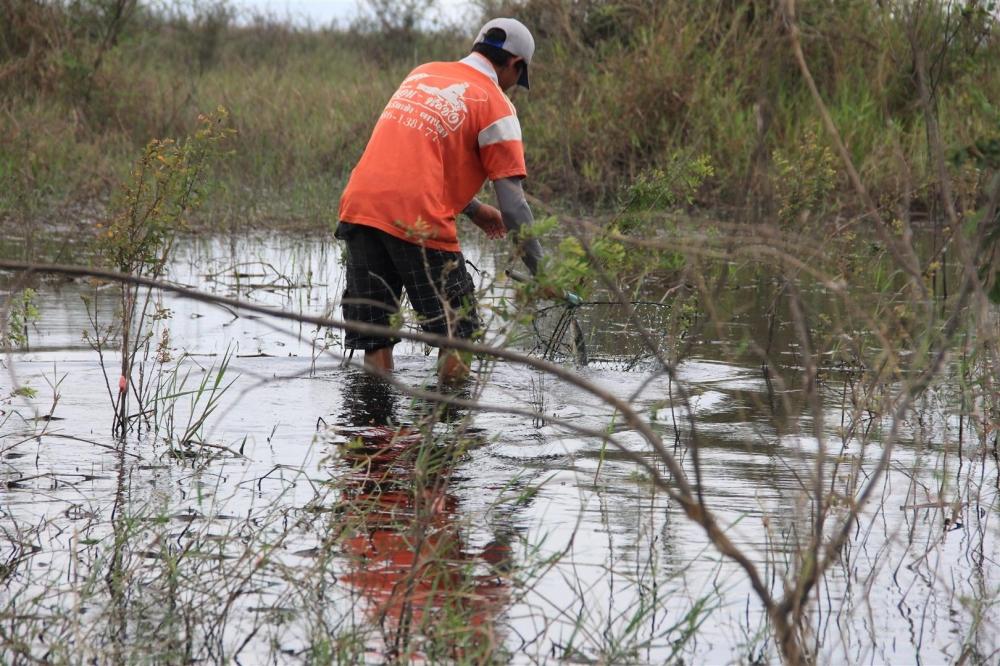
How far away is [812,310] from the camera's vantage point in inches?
300

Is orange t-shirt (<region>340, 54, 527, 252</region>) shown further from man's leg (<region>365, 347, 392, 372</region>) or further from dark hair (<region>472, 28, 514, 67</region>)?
man's leg (<region>365, 347, 392, 372</region>)

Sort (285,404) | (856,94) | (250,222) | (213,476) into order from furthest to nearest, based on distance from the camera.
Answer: (856,94) < (250,222) < (285,404) < (213,476)

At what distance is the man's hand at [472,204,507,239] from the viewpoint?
18.9 feet

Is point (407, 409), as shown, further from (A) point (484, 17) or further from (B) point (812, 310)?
(A) point (484, 17)

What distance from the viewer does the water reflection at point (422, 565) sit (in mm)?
2836

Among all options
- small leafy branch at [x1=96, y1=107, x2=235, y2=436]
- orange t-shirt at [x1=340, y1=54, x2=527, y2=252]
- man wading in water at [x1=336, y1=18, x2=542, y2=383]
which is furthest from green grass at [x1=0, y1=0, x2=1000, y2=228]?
small leafy branch at [x1=96, y1=107, x2=235, y2=436]

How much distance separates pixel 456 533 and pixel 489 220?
2377mm

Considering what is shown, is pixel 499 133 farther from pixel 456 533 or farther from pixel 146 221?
pixel 456 533

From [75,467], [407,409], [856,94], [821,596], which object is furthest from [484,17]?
[821,596]

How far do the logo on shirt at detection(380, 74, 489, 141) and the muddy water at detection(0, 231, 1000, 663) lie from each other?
43.4 inches

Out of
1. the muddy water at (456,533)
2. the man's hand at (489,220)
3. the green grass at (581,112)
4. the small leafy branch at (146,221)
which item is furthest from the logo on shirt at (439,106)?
the green grass at (581,112)

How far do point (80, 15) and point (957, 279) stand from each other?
9500mm

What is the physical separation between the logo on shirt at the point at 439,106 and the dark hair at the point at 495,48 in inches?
10.6

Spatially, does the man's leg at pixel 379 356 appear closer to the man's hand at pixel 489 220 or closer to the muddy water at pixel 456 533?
the muddy water at pixel 456 533
